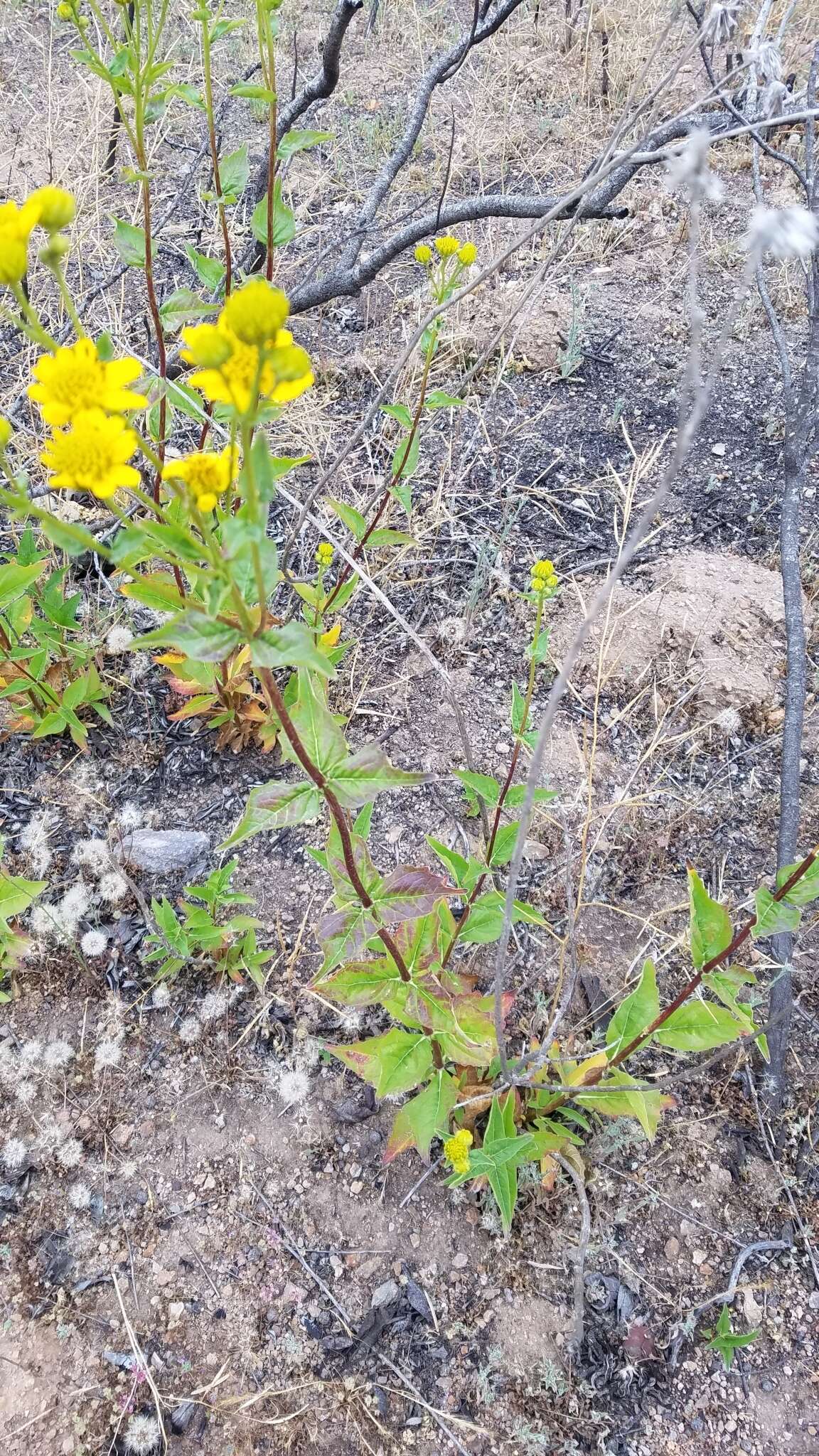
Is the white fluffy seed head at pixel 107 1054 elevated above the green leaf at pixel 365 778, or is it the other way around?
the green leaf at pixel 365 778

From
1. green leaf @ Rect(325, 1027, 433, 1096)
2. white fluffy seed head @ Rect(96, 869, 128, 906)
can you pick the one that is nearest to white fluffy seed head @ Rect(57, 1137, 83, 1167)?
white fluffy seed head @ Rect(96, 869, 128, 906)

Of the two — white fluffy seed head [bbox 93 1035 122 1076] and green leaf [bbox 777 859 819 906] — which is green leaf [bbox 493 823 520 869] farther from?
white fluffy seed head [bbox 93 1035 122 1076]

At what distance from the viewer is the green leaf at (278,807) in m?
1.25

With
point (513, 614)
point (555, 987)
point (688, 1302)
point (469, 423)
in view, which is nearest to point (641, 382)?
point (469, 423)

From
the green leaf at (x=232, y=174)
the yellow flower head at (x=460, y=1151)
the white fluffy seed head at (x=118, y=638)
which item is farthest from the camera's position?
the white fluffy seed head at (x=118, y=638)

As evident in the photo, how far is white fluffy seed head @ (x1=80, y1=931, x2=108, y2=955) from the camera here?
212 centimetres

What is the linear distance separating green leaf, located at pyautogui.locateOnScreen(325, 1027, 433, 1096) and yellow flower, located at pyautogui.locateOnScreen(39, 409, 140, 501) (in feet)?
3.79

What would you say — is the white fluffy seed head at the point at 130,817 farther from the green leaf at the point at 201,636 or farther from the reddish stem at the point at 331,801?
the green leaf at the point at 201,636

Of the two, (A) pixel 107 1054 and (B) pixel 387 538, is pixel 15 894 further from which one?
(B) pixel 387 538

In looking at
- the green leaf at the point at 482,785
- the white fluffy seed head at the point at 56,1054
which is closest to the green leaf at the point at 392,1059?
the green leaf at the point at 482,785

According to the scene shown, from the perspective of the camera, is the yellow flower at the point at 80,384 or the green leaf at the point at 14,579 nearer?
the yellow flower at the point at 80,384

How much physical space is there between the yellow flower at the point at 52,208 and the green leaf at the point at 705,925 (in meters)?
1.41

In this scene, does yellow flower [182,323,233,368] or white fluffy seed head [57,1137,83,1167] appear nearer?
yellow flower [182,323,233,368]

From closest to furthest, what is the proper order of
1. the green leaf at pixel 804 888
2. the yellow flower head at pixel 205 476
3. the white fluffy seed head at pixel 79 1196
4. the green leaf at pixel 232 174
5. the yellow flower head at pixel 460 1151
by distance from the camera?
1. the yellow flower head at pixel 205 476
2. the green leaf at pixel 804 888
3. the yellow flower head at pixel 460 1151
4. the white fluffy seed head at pixel 79 1196
5. the green leaf at pixel 232 174
